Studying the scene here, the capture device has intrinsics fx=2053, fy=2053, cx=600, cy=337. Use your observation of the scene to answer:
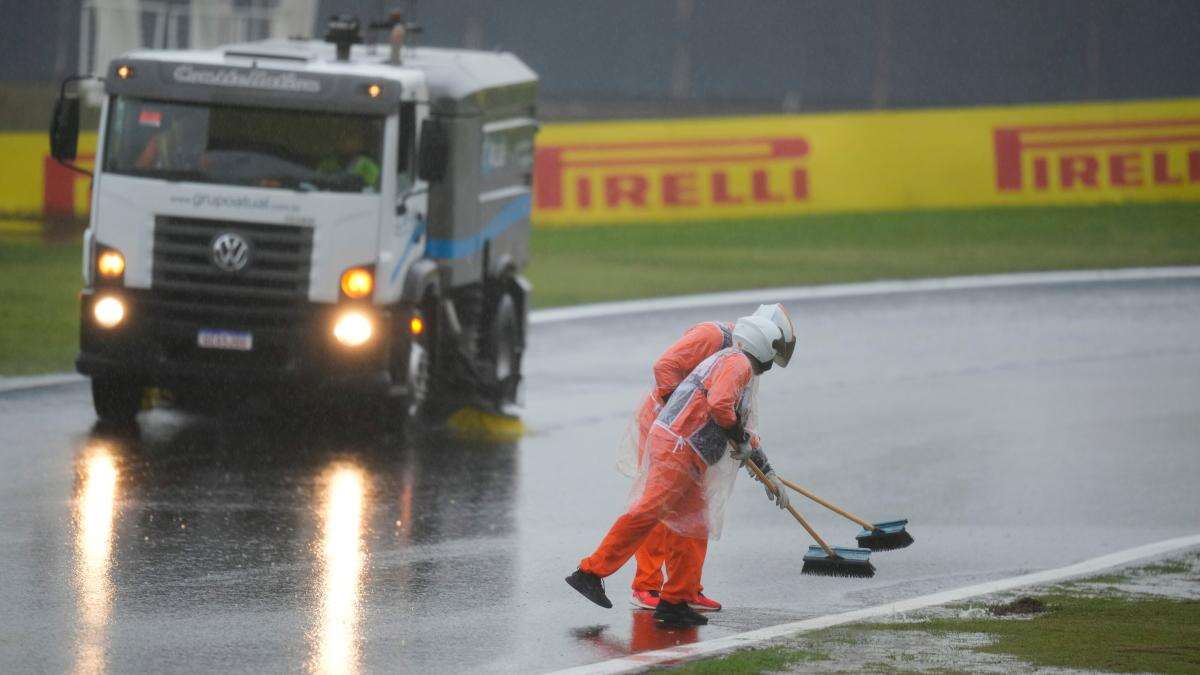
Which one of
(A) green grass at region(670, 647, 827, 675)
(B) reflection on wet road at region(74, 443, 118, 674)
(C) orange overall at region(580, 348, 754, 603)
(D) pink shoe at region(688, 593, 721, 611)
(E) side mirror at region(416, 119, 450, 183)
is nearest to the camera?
(A) green grass at region(670, 647, 827, 675)

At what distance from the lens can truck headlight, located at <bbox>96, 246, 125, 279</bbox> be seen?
14.4 m

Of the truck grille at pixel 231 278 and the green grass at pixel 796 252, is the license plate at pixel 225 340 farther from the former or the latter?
the green grass at pixel 796 252

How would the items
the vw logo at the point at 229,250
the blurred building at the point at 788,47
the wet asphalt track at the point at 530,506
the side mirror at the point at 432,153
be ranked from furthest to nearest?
the blurred building at the point at 788,47 → the side mirror at the point at 432,153 → the vw logo at the point at 229,250 → the wet asphalt track at the point at 530,506

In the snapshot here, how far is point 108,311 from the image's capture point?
47.2 ft

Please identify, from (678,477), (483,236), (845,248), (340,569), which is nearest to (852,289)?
(845,248)

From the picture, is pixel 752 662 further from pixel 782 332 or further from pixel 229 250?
pixel 229 250

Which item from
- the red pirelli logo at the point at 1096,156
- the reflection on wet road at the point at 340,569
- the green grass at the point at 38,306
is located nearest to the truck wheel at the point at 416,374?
the reflection on wet road at the point at 340,569

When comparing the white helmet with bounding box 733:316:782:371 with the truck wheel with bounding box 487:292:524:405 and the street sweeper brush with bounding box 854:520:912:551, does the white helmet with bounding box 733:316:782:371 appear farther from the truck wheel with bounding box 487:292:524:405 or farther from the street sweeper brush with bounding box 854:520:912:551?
the truck wheel with bounding box 487:292:524:405

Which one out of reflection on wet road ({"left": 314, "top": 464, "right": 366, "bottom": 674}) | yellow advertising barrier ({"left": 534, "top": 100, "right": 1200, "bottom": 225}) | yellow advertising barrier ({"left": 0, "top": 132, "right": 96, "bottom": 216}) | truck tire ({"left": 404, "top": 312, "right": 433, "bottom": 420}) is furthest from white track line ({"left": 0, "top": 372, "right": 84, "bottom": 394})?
yellow advertising barrier ({"left": 534, "top": 100, "right": 1200, "bottom": 225})

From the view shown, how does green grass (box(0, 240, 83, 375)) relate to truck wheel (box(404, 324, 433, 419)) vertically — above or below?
below

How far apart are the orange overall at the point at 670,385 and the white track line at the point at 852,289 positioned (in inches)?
466

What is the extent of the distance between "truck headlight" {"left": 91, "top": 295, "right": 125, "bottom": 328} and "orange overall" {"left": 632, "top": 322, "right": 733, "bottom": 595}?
5.61 metres

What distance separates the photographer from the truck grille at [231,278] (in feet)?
47.0

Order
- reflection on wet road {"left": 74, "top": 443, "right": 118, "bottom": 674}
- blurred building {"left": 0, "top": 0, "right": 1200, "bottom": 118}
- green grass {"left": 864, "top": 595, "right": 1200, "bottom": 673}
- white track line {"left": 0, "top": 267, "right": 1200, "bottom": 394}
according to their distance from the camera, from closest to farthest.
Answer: green grass {"left": 864, "top": 595, "right": 1200, "bottom": 673}, reflection on wet road {"left": 74, "top": 443, "right": 118, "bottom": 674}, white track line {"left": 0, "top": 267, "right": 1200, "bottom": 394}, blurred building {"left": 0, "top": 0, "right": 1200, "bottom": 118}
